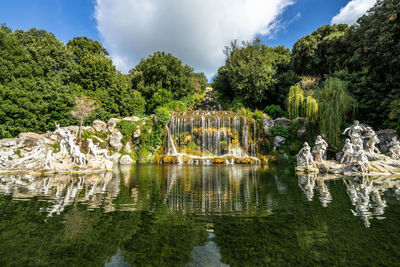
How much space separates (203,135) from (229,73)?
43.9ft

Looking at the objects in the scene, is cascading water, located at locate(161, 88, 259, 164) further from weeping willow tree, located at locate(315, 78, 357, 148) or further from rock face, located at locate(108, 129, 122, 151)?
weeping willow tree, located at locate(315, 78, 357, 148)

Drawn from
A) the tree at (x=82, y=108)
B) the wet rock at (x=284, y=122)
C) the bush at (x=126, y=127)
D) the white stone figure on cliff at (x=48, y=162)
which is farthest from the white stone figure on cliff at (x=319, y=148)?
the tree at (x=82, y=108)

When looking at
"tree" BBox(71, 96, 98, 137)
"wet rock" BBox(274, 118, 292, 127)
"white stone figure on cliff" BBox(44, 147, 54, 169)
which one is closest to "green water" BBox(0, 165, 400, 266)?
"white stone figure on cliff" BBox(44, 147, 54, 169)

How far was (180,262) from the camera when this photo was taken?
2.29m

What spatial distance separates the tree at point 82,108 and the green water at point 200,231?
722 inches

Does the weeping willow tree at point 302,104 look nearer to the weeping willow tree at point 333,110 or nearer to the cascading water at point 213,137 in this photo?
the weeping willow tree at point 333,110

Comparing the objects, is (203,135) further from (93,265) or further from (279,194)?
(93,265)

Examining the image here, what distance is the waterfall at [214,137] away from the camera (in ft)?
68.3

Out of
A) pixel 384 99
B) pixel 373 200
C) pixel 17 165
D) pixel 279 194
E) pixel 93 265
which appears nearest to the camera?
pixel 93 265

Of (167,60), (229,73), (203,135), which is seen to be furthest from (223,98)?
(203,135)

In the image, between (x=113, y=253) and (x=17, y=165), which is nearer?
(x=113, y=253)

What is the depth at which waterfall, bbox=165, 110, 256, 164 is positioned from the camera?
68.3 ft

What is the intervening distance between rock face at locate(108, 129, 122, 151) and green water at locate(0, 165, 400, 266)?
15872 mm

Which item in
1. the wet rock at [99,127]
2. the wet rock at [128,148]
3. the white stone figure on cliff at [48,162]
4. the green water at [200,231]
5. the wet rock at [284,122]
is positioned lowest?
the green water at [200,231]
